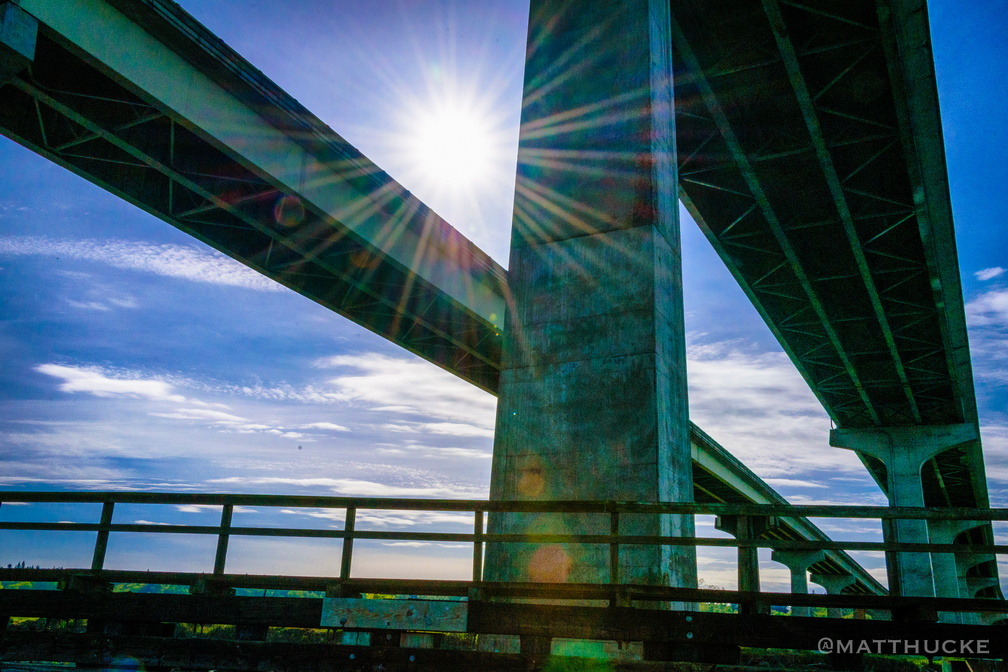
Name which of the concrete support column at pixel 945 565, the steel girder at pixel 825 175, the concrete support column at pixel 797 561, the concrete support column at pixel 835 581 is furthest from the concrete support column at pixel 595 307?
the concrete support column at pixel 835 581

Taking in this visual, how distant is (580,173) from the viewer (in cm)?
1183

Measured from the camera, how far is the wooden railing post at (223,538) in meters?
8.72

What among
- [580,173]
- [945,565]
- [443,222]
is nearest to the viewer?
[580,173]

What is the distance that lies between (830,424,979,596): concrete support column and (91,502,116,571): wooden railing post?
39467 millimetres

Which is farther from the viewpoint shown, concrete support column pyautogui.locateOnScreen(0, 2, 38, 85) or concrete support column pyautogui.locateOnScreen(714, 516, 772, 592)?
concrete support column pyautogui.locateOnScreen(0, 2, 38, 85)

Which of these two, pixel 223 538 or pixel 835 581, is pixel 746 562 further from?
pixel 835 581

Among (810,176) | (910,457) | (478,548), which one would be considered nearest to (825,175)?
(810,176)

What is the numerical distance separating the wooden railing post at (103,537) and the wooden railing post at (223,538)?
1404 mm

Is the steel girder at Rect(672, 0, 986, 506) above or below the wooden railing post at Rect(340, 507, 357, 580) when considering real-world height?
above

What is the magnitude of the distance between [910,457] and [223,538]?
140 ft

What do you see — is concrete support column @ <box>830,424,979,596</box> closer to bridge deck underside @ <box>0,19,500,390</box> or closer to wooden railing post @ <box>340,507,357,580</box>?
bridge deck underside @ <box>0,19,500,390</box>

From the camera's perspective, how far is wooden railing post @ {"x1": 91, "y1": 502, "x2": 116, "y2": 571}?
29.5ft

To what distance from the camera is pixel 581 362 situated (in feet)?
35.4

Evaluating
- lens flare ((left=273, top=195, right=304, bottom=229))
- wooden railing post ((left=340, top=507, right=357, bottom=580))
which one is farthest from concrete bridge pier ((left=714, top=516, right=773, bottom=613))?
lens flare ((left=273, top=195, right=304, bottom=229))
